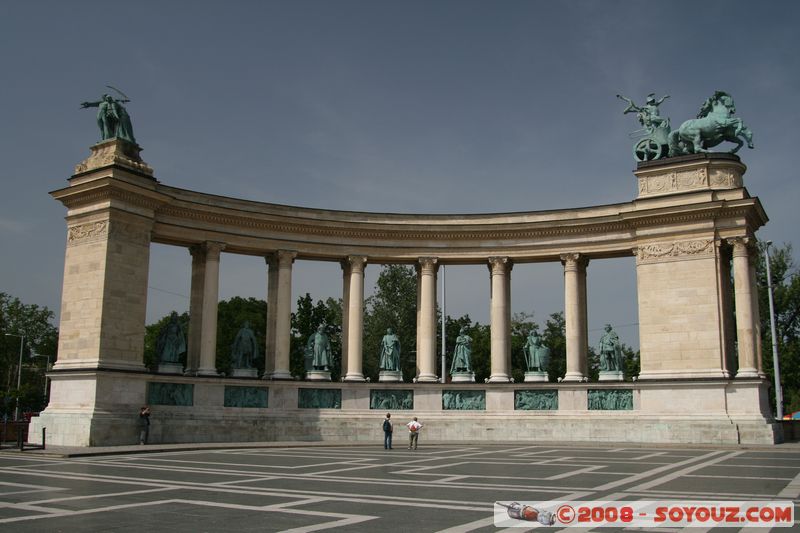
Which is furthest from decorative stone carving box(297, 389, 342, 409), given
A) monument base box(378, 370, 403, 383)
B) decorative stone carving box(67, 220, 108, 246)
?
decorative stone carving box(67, 220, 108, 246)

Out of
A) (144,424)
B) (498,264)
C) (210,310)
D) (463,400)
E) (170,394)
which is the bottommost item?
(144,424)

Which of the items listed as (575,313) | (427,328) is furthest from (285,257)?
(575,313)

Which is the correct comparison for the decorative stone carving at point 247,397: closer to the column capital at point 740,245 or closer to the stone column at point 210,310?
the stone column at point 210,310

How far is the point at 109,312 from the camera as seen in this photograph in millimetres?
40531

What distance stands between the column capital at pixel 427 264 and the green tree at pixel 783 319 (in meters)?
38.6

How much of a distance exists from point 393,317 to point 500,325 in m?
44.6

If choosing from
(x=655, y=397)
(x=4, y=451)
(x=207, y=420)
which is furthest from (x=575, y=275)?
(x=4, y=451)

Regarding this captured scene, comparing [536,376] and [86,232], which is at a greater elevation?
[86,232]

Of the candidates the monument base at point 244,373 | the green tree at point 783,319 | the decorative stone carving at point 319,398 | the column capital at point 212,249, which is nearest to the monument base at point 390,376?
the decorative stone carving at point 319,398

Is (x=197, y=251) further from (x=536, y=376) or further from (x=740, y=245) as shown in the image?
(x=740, y=245)

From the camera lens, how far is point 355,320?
49031 millimetres

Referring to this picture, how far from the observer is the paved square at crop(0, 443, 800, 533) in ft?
50.2

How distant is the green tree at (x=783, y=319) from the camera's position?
72.2 metres

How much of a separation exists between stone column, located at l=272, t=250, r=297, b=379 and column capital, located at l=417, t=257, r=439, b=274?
8.23m
